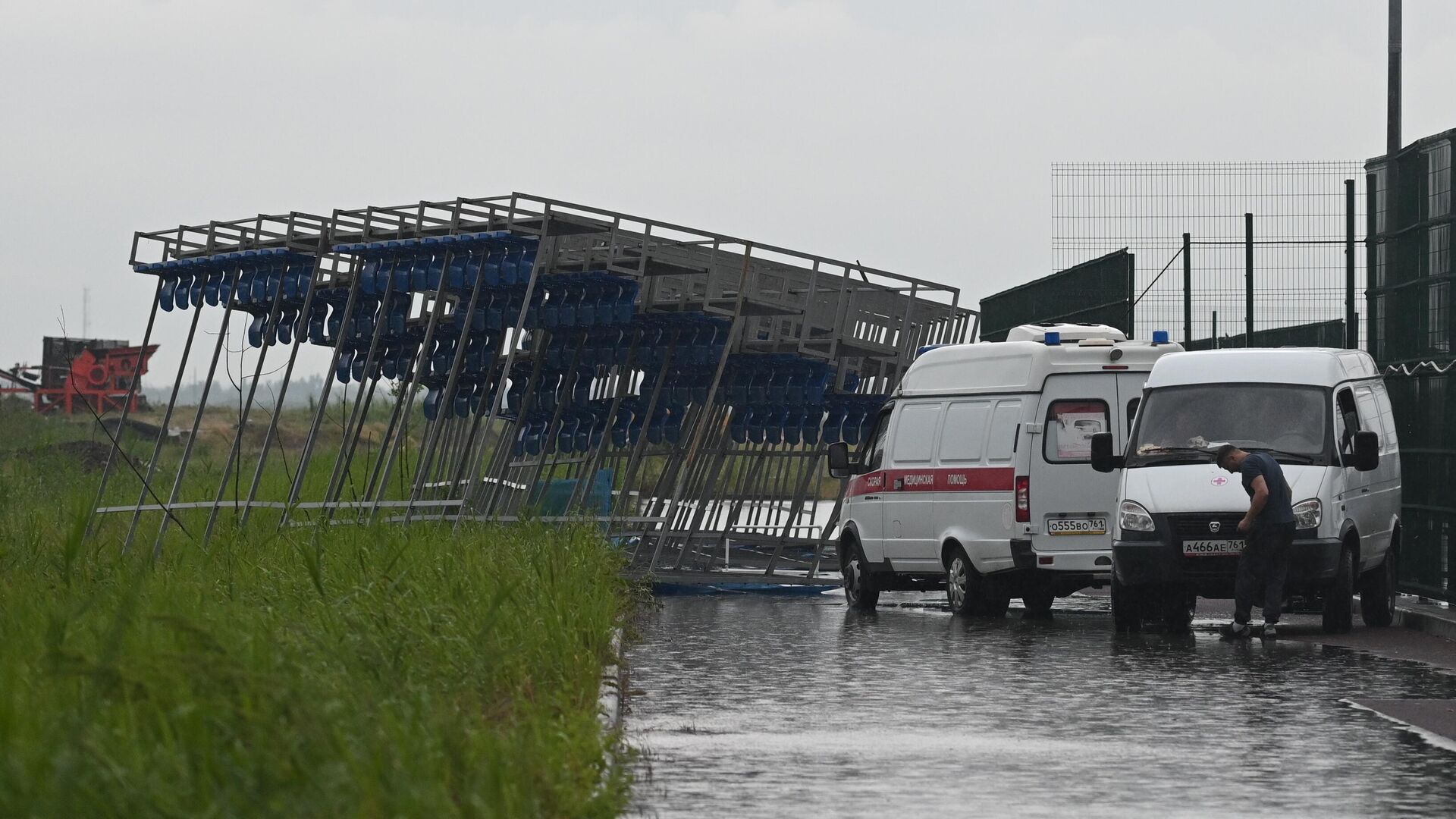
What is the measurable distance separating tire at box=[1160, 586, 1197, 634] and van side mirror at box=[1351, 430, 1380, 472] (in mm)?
1712

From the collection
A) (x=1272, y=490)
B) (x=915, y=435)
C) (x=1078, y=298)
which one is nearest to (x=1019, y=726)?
(x=1272, y=490)

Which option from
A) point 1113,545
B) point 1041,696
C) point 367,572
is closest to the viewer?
point 1041,696

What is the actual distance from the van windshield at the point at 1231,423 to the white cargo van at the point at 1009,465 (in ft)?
3.62

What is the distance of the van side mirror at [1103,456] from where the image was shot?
18688 mm

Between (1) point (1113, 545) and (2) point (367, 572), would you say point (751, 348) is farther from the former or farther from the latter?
(2) point (367, 572)

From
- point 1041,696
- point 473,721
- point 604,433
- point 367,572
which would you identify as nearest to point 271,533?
point 367,572

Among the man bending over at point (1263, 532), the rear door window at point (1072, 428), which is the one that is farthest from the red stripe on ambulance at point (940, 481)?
the man bending over at point (1263, 532)

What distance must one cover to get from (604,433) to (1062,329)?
6753mm

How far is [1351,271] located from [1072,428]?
5.14 meters

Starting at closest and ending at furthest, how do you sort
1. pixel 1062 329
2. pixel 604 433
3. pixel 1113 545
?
pixel 1113 545 → pixel 1062 329 → pixel 604 433

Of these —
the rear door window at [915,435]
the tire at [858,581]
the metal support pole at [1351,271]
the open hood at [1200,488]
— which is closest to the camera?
the open hood at [1200,488]

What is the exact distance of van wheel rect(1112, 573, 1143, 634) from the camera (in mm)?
18359

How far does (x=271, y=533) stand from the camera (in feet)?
64.7

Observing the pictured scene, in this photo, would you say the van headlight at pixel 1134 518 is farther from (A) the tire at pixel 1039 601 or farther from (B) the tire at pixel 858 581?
(B) the tire at pixel 858 581
